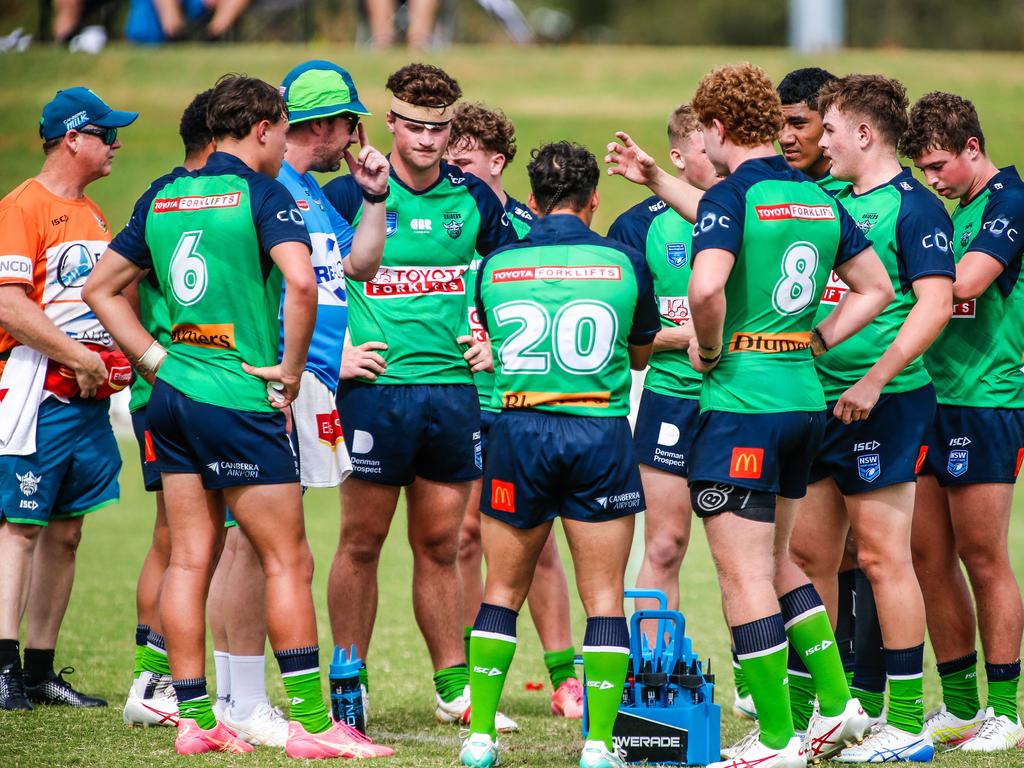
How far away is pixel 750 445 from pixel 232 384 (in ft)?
6.57

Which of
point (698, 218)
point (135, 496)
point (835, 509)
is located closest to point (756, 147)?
point (698, 218)

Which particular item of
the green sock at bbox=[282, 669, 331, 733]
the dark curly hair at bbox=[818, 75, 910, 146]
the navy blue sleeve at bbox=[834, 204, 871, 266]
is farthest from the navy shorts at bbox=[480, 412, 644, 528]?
the dark curly hair at bbox=[818, 75, 910, 146]

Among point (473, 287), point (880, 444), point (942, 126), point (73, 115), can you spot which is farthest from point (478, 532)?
point (942, 126)

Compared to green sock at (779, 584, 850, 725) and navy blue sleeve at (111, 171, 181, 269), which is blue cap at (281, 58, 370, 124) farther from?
green sock at (779, 584, 850, 725)

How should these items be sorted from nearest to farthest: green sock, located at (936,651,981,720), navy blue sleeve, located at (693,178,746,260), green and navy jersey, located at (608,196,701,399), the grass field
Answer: navy blue sleeve, located at (693,178,746,260)
green sock, located at (936,651,981,720)
green and navy jersey, located at (608,196,701,399)
the grass field

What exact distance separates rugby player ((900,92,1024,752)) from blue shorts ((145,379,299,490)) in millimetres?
2886

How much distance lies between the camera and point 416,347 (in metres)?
6.10

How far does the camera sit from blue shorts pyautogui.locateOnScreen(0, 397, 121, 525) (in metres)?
6.21

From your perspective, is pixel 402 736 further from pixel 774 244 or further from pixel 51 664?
pixel 774 244

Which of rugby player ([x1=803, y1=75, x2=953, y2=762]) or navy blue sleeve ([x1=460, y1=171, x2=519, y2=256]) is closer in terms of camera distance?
rugby player ([x1=803, y1=75, x2=953, y2=762])

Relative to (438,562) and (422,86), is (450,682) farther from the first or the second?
(422,86)

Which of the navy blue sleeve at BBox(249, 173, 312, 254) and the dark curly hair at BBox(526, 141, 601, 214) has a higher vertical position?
the dark curly hair at BBox(526, 141, 601, 214)

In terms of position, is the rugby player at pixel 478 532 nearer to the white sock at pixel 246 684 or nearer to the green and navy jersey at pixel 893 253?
the white sock at pixel 246 684

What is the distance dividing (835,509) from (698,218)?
5.08 ft
